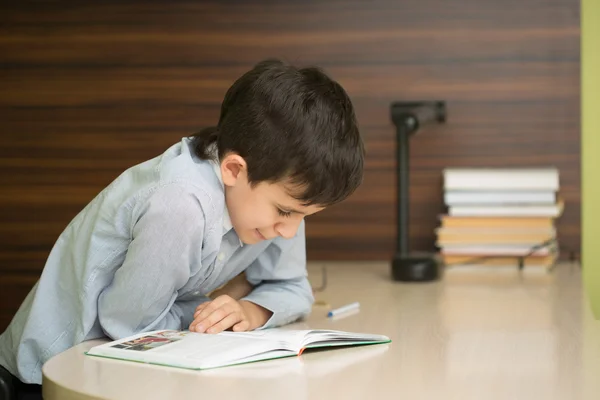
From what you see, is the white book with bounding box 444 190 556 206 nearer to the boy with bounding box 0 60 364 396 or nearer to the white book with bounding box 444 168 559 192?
the white book with bounding box 444 168 559 192

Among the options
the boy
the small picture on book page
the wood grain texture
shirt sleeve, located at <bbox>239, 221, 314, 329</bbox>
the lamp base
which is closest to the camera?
the small picture on book page

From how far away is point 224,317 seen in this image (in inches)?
48.3

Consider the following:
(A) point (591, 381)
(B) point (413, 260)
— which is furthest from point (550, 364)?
(B) point (413, 260)

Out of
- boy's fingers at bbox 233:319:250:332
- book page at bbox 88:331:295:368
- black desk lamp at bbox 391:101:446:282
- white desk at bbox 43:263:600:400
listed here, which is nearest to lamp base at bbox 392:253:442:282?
black desk lamp at bbox 391:101:446:282

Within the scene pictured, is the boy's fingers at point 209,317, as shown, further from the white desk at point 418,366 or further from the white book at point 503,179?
the white book at point 503,179

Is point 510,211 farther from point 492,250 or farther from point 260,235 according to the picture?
point 260,235

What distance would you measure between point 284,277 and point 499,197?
31.8 inches

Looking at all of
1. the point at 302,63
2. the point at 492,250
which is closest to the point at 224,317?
the point at 492,250

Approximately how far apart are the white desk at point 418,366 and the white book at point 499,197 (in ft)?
1.66

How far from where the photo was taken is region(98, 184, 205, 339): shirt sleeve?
1.15 m

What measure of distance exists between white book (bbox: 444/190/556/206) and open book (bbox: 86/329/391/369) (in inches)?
37.5

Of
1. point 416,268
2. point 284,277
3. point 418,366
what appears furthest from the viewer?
point 416,268

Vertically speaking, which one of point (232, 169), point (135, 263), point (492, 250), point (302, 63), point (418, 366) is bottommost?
point (492, 250)

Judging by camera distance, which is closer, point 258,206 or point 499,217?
point 258,206
